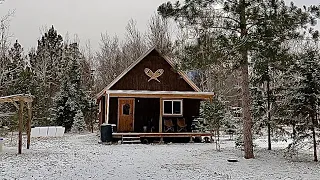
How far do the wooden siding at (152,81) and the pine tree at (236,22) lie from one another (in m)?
7.74

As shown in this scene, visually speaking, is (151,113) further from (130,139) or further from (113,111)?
(130,139)

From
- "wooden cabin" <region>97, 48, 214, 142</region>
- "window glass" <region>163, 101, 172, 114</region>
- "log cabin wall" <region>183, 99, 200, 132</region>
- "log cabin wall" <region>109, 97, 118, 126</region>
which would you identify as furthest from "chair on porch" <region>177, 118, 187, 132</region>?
"log cabin wall" <region>109, 97, 118, 126</region>

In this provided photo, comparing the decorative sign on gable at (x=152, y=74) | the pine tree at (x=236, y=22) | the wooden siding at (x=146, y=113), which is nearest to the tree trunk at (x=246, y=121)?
the pine tree at (x=236, y=22)

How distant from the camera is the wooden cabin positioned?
58.6 ft

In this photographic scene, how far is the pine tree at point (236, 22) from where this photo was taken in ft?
30.2

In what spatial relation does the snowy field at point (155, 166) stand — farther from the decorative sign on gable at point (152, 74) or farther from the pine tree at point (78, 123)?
the pine tree at point (78, 123)

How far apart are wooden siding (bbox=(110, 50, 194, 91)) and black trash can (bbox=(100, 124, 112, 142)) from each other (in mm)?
2229

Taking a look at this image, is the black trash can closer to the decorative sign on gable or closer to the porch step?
the porch step

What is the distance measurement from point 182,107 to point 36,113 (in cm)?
1242

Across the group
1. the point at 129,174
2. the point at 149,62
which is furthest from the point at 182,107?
the point at 129,174

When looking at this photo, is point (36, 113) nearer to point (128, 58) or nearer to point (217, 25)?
point (128, 58)

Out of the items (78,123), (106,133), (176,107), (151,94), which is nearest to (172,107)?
(176,107)

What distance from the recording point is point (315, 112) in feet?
32.6

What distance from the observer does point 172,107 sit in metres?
18.3
